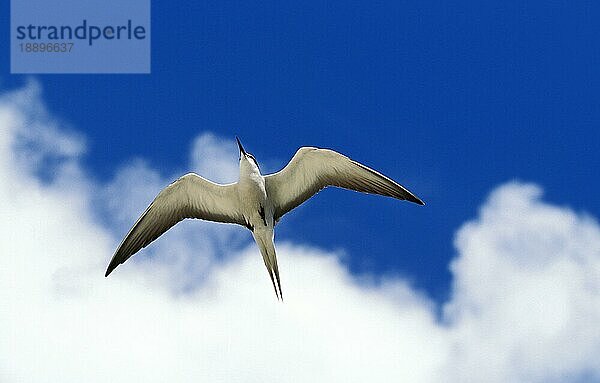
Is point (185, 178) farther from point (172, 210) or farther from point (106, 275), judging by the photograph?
point (106, 275)

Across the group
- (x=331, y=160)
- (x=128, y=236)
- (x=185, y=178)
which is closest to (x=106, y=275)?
(x=128, y=236)

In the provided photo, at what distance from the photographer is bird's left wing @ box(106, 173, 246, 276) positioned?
66.2 ft

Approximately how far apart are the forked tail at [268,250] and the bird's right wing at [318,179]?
64 centimetres

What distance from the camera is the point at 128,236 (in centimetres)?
2056

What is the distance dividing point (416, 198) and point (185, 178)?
534 cm

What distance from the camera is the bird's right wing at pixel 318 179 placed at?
19594 mm

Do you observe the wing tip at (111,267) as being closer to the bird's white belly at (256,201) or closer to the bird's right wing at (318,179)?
the bird's white belly at (256,201)

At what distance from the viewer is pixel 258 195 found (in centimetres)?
1972

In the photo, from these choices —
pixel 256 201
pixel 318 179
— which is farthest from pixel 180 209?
pixel 318 179

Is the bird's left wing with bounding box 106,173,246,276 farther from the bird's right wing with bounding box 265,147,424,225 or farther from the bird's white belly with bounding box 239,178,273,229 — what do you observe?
the bird's right wing with bounding box 265,147,424,225

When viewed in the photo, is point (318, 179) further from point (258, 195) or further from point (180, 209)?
point (180, 209)

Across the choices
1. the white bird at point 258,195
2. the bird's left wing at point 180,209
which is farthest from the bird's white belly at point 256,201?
the bird's left wing at point 180,209

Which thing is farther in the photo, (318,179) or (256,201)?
(318,179)

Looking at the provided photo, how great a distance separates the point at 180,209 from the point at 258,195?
7.18 feet
